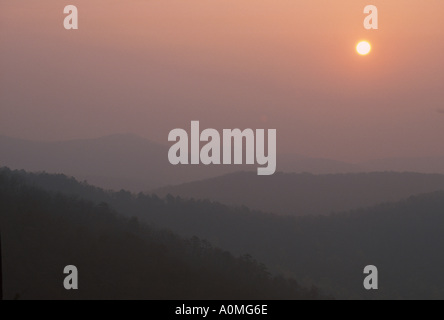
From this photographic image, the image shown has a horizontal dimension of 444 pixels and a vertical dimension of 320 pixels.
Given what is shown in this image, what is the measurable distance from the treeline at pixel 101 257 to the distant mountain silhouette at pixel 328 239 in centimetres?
1811

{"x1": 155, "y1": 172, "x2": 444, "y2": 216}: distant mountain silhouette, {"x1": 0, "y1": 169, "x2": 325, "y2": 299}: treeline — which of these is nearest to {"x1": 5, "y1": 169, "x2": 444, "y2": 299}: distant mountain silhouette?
{"x1": 0, "y1": 169, "x2": 325, "y2": 299}: treeline

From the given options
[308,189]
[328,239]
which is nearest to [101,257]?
[328,239]

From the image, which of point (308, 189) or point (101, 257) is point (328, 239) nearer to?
point (308, 189)

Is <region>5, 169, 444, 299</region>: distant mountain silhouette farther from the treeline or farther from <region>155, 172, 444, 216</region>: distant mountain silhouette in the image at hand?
<region>155, 172, 444, 216</region>: distant mountain silhouette

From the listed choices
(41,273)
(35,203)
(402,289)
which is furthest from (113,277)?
(402,289)

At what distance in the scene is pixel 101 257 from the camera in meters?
49.3

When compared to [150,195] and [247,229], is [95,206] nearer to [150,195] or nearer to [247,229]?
[150,195]

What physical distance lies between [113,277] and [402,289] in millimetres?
58892

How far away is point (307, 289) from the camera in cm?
7300

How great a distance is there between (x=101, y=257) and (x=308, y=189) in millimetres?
118676

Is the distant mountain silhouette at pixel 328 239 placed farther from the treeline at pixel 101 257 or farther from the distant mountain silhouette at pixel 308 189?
the distant mountain silhouette at pixel 308 189

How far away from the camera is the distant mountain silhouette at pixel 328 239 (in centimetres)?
8894

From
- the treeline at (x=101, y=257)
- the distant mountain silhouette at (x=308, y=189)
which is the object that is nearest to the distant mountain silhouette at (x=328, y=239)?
the treeline at (x=101, y=257)
